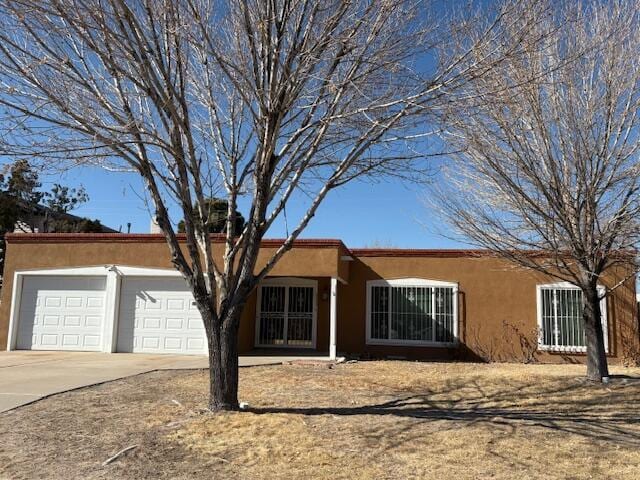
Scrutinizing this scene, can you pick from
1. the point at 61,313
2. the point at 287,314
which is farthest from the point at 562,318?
the point at 61,313

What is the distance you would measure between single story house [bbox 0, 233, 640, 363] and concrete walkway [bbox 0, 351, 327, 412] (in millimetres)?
944

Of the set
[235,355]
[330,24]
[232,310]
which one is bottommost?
[235,355]

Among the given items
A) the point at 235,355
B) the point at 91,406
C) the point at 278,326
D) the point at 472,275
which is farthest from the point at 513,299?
the point at 91,406

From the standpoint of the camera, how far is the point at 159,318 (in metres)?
16.2

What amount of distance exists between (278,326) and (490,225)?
8.43 m

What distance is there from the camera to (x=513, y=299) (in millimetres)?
16359

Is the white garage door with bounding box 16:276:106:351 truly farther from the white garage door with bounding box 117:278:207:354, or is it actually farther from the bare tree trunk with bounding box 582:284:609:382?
the bare tree trunk with bounding box 582:284:609:382

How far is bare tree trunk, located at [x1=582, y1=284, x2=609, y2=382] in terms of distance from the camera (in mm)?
11078

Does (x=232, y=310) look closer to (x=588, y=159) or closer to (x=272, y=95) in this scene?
(x=272, y=95)

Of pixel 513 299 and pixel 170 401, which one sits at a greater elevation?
pixel 513 299

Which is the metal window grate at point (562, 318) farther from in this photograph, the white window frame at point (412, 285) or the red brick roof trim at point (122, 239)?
the red brick roof trim at point (122, 239)

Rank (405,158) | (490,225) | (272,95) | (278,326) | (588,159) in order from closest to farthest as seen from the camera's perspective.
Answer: (272,95), (405,158), (588,159), (490,225), (278,326)

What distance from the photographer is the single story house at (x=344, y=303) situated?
15914 millimetres

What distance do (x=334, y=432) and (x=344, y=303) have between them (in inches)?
410
